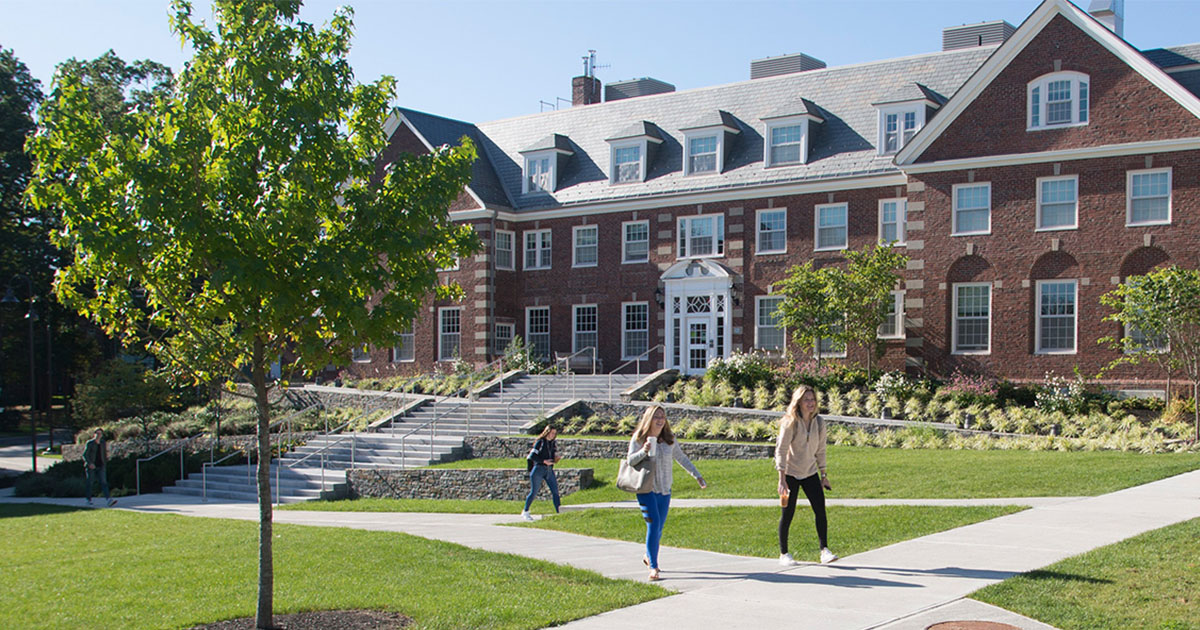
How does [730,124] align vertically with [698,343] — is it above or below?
above

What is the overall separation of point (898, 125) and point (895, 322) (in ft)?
18.7

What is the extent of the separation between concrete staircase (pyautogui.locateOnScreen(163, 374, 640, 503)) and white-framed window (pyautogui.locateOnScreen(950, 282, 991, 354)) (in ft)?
30.0

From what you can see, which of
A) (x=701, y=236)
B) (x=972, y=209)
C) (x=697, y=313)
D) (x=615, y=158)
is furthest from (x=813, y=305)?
(x=615, y=158)

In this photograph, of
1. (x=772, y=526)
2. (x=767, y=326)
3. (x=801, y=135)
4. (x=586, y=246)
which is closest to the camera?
(x=772, y=526)

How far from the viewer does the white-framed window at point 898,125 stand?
3159cm

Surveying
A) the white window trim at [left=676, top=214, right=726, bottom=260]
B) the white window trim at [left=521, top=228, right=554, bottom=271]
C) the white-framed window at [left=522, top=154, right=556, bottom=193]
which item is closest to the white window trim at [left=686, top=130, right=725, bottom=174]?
the white window trim at [left=676, top=214, right=726, bottom=260]

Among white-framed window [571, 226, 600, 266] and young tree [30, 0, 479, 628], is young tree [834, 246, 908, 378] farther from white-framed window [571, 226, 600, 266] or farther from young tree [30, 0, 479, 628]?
young tree [30, 0, 479, 628]

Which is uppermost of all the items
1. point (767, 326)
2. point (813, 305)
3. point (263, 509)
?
point (813, 305)

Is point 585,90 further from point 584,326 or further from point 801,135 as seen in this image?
point 801,135

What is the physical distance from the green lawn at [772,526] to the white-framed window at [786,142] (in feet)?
65.0

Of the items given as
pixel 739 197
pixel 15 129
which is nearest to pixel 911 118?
pixel 739 197

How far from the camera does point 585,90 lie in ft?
145

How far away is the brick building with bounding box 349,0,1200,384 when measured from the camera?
27.5 meters

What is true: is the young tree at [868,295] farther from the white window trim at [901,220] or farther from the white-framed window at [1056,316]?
the white-framed window at [1056,316]
